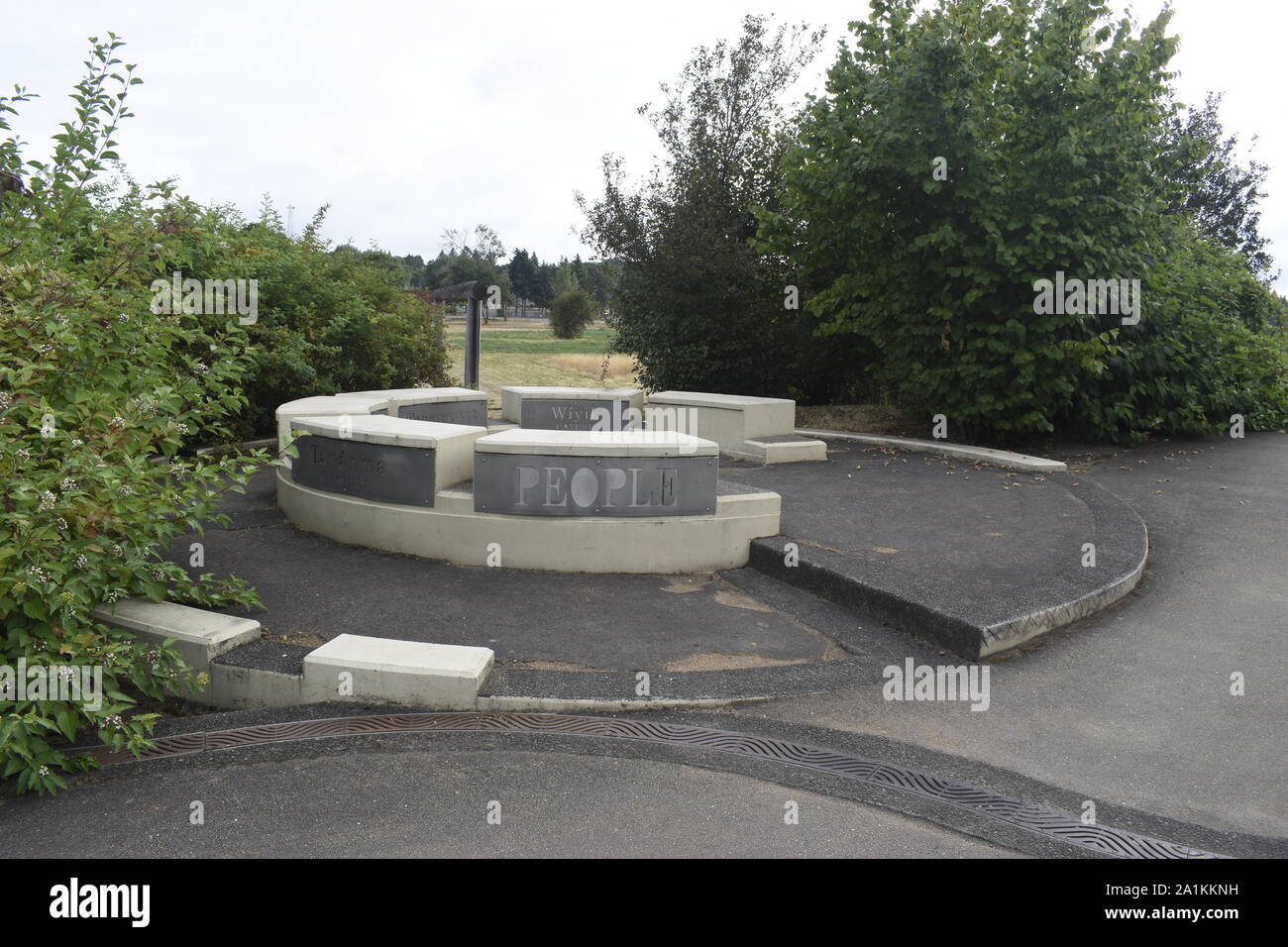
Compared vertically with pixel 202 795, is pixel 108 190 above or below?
above

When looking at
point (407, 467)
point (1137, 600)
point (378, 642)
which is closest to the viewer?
point (378, 642)

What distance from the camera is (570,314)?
178 ft

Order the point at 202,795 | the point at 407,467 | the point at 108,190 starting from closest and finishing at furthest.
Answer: the point at 202,795, the point at 407,467, the point at 108,190

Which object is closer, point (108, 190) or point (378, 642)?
point (378, 642)

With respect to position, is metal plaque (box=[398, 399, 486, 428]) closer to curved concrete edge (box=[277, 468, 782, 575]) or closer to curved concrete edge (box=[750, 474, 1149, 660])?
curved concrete edge (box=[277, 468, 782, 575])

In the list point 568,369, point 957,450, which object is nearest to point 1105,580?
point 957,450

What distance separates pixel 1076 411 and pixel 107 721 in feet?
40.0

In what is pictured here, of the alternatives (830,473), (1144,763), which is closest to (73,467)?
(1144,763)

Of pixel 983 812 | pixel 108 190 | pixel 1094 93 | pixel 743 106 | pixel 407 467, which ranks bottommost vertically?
pixel 983 812

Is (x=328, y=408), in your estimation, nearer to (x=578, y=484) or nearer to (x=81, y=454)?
(x=578, y=484)

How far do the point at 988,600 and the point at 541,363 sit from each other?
1255 inches

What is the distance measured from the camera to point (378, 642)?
4.71 meters

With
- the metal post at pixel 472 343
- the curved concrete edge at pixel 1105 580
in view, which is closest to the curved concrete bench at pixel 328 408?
the metal post at pixel 472 343
